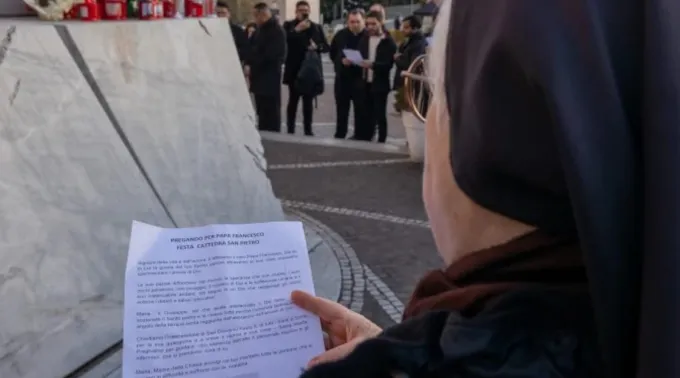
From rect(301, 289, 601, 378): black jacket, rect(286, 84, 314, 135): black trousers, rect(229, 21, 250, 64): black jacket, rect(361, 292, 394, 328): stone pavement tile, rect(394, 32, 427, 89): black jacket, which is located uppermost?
rect(301, 289, 601, 378): black jacket

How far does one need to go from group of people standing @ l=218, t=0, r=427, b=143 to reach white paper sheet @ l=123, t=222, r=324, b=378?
288 inches

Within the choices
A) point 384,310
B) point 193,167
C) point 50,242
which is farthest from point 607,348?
point 193,167

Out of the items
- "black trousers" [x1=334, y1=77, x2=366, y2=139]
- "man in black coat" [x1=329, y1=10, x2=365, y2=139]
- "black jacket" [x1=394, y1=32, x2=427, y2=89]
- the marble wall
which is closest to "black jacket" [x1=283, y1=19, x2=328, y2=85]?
"man in black coat" [x1=329, y1=10, x2=365, y2=139]

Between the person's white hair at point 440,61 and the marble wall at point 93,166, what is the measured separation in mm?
2297

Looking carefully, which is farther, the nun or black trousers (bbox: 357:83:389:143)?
black trousers (bbox: 357:83:389:143)

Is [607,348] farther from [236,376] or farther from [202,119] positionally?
[202,119]

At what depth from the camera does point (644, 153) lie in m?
0.72

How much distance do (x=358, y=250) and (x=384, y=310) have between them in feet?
3.16

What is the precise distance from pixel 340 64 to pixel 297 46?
89 centimetres

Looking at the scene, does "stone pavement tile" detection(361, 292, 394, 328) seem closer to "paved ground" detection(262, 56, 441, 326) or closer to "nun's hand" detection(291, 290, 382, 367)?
"paved ground" detection(262, 56, 441, 326)

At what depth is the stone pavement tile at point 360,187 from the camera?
19.3ft

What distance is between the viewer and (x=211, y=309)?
1315 mm

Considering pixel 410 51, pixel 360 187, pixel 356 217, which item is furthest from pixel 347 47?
pixel 356 217

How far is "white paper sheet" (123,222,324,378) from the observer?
1.28m
